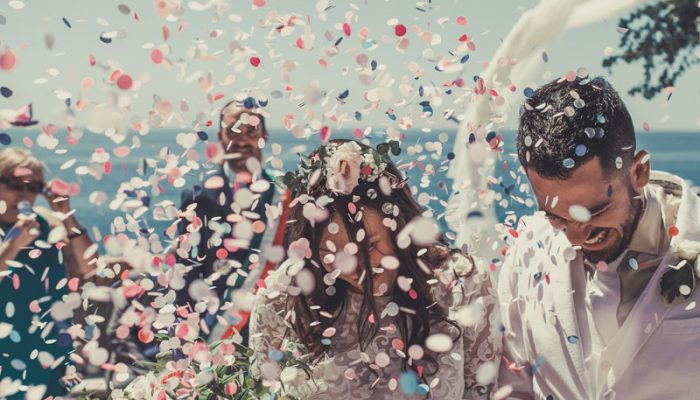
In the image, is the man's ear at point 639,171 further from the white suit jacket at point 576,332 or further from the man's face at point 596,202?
the white suit jacket at point 576,332

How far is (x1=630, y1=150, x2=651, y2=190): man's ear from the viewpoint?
179 cm

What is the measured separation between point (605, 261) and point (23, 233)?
230 cm

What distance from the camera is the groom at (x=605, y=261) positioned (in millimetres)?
1767

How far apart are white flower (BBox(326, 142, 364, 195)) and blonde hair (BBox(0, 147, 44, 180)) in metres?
1.68

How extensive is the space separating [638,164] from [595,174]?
13cm

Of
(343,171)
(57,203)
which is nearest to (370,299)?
(343,171)

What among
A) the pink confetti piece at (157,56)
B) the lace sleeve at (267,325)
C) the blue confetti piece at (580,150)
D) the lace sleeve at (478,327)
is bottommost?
the lace sleeve at (267,325)

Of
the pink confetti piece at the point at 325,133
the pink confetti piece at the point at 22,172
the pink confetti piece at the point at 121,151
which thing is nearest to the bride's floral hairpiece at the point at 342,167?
the pink confetti piece at the point at 325,133

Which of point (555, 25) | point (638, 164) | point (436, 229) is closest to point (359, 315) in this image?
point (436, 229)

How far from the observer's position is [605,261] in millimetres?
1896

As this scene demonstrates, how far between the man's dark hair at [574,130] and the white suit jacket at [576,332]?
261 mm

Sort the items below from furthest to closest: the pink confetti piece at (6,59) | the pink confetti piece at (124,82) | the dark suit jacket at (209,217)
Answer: the dark suit jacket at (209,217) < the pink confetti piece at (124,82) < the pink confetti piece at (6,59)

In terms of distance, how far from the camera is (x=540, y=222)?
2.15 metres

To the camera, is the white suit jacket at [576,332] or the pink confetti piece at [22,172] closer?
the white suit jacket at [576,332]
